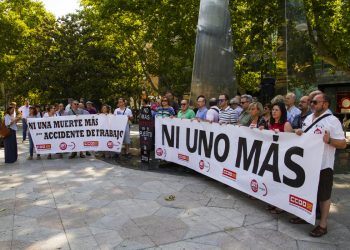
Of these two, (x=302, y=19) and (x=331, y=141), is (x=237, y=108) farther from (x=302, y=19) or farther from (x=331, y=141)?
(x=302, y=19)

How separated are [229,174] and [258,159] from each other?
97 cm

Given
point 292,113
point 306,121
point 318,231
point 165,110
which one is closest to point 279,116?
point 306,121

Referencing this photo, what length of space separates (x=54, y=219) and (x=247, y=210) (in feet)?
9.82

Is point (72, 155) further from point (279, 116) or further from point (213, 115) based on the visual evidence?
point (279, 116)

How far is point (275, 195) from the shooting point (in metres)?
5.56

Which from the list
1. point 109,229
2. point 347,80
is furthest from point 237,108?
point 347,80

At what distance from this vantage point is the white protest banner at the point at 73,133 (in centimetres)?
1087

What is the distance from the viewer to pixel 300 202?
5.07 m

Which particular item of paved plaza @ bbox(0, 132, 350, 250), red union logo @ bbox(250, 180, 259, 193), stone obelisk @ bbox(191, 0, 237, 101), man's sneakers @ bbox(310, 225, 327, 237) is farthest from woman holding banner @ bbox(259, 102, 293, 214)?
stone obelisk @ bbox(191, 0, 237, 101)

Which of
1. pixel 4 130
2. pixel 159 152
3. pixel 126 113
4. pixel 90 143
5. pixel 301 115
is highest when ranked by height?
pixel 301 115

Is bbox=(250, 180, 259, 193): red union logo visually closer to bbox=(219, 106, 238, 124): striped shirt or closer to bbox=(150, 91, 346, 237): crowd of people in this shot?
bbox=(150, 91, 346, 237): crowd of people

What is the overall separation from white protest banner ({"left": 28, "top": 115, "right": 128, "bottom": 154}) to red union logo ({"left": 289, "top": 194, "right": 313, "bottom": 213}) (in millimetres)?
6571

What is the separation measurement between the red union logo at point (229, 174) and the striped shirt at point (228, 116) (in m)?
1.26

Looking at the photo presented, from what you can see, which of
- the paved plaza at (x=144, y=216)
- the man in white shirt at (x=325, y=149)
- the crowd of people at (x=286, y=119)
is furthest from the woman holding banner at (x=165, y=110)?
the man in white shirt at (x=325, y=149)
